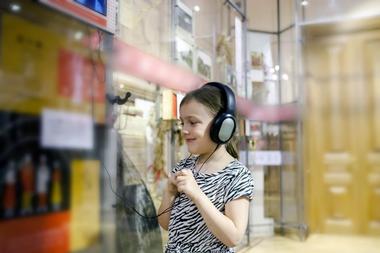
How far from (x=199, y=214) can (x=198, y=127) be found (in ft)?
0.67

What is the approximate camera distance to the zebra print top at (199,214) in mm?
852

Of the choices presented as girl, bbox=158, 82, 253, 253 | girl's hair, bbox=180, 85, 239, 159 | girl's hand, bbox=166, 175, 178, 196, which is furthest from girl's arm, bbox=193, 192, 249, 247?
girl's hair, bbox=180, 85, 239, 159

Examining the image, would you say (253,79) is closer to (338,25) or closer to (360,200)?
(338,25)

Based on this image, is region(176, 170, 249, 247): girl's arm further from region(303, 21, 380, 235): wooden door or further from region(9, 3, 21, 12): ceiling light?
region(303, 21, 380, 235): wooden door

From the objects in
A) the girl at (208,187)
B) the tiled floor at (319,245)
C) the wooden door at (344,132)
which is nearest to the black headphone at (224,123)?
the girl at (208,187)

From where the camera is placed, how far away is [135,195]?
1525 mm

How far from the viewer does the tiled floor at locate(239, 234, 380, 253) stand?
3.22m

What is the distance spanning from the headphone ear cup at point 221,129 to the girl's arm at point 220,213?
0.12m

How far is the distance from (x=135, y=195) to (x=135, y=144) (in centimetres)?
22

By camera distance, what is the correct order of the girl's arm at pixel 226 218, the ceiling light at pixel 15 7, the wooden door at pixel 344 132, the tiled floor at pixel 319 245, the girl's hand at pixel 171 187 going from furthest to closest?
the wooden door at pixel 344 132, the tiled floor at pixel 319 245, the girl's hand at pixel 171 187, the girl's arm at pixel 226 218, the ceiling light at pixel 15 7

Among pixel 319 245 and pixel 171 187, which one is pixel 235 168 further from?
pixel 319 245

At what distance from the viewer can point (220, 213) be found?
0.81 m

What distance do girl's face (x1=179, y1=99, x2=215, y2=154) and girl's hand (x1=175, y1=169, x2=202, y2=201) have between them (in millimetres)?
90

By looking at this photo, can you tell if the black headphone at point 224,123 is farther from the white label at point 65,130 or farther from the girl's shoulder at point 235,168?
the white label at point 65,130
